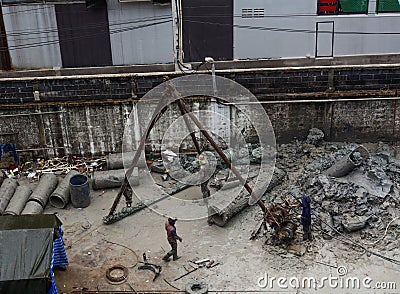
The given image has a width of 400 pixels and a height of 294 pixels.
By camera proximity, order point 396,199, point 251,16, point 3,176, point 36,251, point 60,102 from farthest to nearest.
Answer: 1. point 251,16
2. point 60,102
3. point 3,176
4. point 396,199
5. point 36,251

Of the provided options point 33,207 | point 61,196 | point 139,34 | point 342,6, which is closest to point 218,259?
point 61,196

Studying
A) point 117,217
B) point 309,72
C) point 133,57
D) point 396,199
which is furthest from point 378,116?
point 133,57

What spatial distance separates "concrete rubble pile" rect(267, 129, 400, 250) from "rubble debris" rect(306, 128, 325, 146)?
121 cm

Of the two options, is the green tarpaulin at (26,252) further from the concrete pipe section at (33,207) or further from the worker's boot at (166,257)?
the concrete pipe section at (33,207)

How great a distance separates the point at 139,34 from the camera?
22.8 metres

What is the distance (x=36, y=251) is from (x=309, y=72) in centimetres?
1182

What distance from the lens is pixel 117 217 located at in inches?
557

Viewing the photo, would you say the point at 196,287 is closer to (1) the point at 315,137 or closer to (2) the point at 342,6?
(1) the point at 315,137

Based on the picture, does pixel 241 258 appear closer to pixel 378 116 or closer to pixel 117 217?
pixel 117 217

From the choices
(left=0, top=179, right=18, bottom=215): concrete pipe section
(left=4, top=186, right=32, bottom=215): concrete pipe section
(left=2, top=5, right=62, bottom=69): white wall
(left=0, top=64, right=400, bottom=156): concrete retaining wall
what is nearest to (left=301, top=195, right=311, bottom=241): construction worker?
(left=0, top=64, right=400, bottom=156): concrete retaining wall

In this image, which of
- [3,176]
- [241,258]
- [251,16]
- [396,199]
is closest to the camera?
[241,258]

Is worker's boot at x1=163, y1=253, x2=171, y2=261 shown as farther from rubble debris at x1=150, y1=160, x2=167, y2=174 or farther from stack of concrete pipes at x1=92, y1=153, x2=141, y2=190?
rubble debris at x1=150, y1=160, x2=167, y2=174

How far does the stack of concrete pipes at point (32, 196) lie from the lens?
1434 cm

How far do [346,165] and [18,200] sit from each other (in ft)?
34.3
